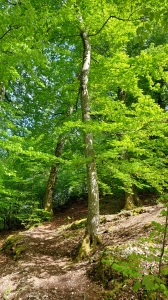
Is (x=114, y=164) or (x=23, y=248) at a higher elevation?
(x=114, y=164)

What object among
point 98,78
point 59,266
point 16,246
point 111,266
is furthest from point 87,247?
point 98,78

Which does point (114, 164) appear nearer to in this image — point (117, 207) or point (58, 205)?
point (117, 207)

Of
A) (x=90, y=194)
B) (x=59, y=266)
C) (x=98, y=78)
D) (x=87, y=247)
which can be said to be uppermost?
(x=98, y=78)

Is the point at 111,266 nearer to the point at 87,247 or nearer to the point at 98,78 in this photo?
the point at 87,247

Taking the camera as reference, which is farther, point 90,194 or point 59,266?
point 90,194

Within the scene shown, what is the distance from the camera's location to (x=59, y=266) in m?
5.38

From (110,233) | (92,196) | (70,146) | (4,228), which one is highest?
(70,146)

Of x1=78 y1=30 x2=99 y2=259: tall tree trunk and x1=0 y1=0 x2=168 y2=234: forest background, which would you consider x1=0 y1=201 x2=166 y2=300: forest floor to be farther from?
x1=0 y1=0 x2=168 y2=234: forest background

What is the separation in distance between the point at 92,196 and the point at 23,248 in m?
2.74

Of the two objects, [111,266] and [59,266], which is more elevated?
[111,266]

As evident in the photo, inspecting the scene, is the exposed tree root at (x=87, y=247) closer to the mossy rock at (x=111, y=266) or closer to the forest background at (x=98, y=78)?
the forest background at (x=98, y=78)

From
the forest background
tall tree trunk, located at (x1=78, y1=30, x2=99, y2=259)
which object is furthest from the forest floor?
the forest background

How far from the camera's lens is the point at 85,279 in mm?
4309

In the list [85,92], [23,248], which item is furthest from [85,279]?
[85,92]
